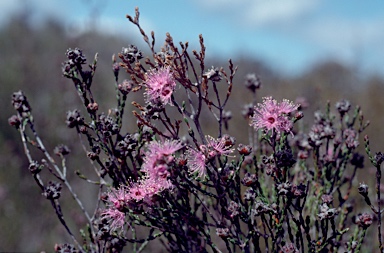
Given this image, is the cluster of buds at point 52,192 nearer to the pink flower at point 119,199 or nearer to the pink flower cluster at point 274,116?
the pink flower at point 119,199

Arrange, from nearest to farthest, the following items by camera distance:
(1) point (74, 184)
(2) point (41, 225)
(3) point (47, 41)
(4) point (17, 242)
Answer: (4) point (17, 242)
(2) point (41, 225)
(1) point (74, 184)
(3) point (47, 41)

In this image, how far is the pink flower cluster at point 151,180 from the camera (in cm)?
175

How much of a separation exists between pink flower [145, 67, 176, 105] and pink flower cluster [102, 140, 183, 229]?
0.62 ft

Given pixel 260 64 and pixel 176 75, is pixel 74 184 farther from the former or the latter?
pixel 260 64

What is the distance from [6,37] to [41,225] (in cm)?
1333

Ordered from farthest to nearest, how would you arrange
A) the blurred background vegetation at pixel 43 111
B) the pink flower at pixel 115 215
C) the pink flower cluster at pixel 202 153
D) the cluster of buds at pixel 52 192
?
the blurred background vegetation at pixel 43 111
the cluster of buds at pixel 52 192
the pink flower at pixel 115 215
the pink flower cluster at pixel 202 153

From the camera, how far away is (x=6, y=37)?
800 inches

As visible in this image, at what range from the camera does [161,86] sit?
1.89 m

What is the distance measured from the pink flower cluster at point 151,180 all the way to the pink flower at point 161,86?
0.62 ft

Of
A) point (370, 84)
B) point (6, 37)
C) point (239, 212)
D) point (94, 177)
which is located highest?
point (6, 37)

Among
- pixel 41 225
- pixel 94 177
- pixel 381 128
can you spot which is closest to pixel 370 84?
pixel 381 128

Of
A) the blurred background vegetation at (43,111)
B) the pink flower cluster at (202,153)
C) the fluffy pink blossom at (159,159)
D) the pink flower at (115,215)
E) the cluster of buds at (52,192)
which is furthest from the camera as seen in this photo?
the blurred background vegetation at (43,111)

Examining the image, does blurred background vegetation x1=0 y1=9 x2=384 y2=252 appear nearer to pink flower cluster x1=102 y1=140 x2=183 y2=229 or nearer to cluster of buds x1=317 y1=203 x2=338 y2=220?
cluster of buds x1=317 y1=203 x2=338 y2=220

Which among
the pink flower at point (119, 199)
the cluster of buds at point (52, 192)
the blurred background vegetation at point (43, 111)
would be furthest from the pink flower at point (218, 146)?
the blurred background vegetation at point (43, 111)
